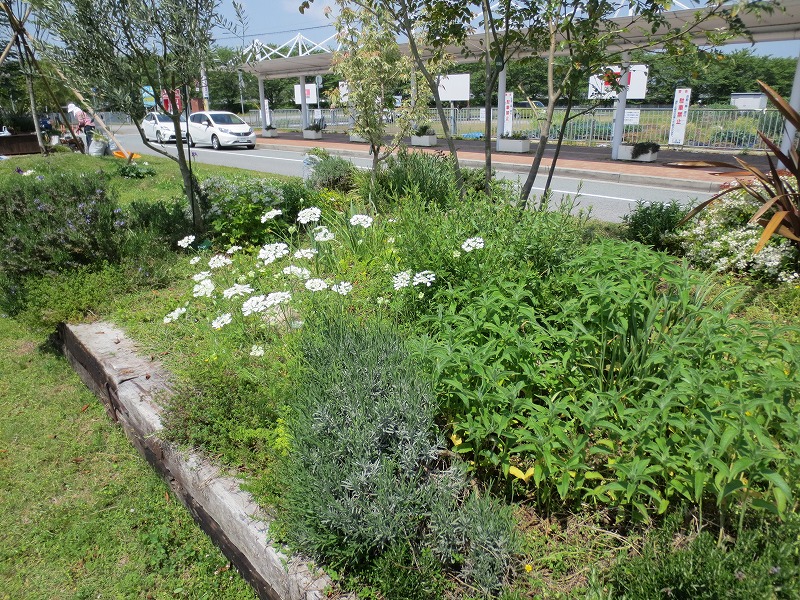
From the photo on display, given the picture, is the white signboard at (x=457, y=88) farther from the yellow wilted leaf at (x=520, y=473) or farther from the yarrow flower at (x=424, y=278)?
the yellow wilted leaf at (x=520, y=473)

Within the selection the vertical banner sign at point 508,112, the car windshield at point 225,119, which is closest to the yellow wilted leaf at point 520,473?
the vertical banner sign at point 508,112

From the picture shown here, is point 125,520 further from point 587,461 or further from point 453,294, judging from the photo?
point 587,461

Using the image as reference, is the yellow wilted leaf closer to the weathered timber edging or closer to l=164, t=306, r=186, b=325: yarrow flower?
the weathered timber edging

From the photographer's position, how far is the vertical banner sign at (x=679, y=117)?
19592 mm

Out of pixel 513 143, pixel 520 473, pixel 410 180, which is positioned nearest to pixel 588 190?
pixel 410 180

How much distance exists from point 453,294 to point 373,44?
22.4ft

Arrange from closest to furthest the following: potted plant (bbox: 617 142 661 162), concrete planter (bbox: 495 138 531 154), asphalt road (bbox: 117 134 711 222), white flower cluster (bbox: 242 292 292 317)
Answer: white flower cluster (bbox: 242 292 292 317) → asphalt road (bbox: 117 134 711 222) → potted plant (bbox: 617 142 661 162) → concrete planter (bbox: 495 138 531 154)

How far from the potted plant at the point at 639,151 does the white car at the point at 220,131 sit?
16126mm

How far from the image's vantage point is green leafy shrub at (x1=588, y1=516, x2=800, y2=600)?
167cm

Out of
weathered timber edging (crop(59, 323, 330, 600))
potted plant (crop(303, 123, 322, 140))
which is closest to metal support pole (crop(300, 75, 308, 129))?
potted plant (crop(303, 123, 322, 140))

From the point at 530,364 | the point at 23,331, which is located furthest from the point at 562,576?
the point at 23,331

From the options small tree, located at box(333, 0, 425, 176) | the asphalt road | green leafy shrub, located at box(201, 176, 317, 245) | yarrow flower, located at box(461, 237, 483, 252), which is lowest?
the asphalt road

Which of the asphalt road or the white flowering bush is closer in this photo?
the white flowering bush

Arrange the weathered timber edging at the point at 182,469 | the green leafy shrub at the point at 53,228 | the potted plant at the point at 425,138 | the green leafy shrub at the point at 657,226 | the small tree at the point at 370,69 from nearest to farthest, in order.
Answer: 1. the weathered timber edging at the point at 182,469
2. the green leafy shrub at the point at 53,228
3. the green leafy shrub at the point at 657,226
4. the small tree at the point at 370,69
5. the potted plant at the point at 425,138
